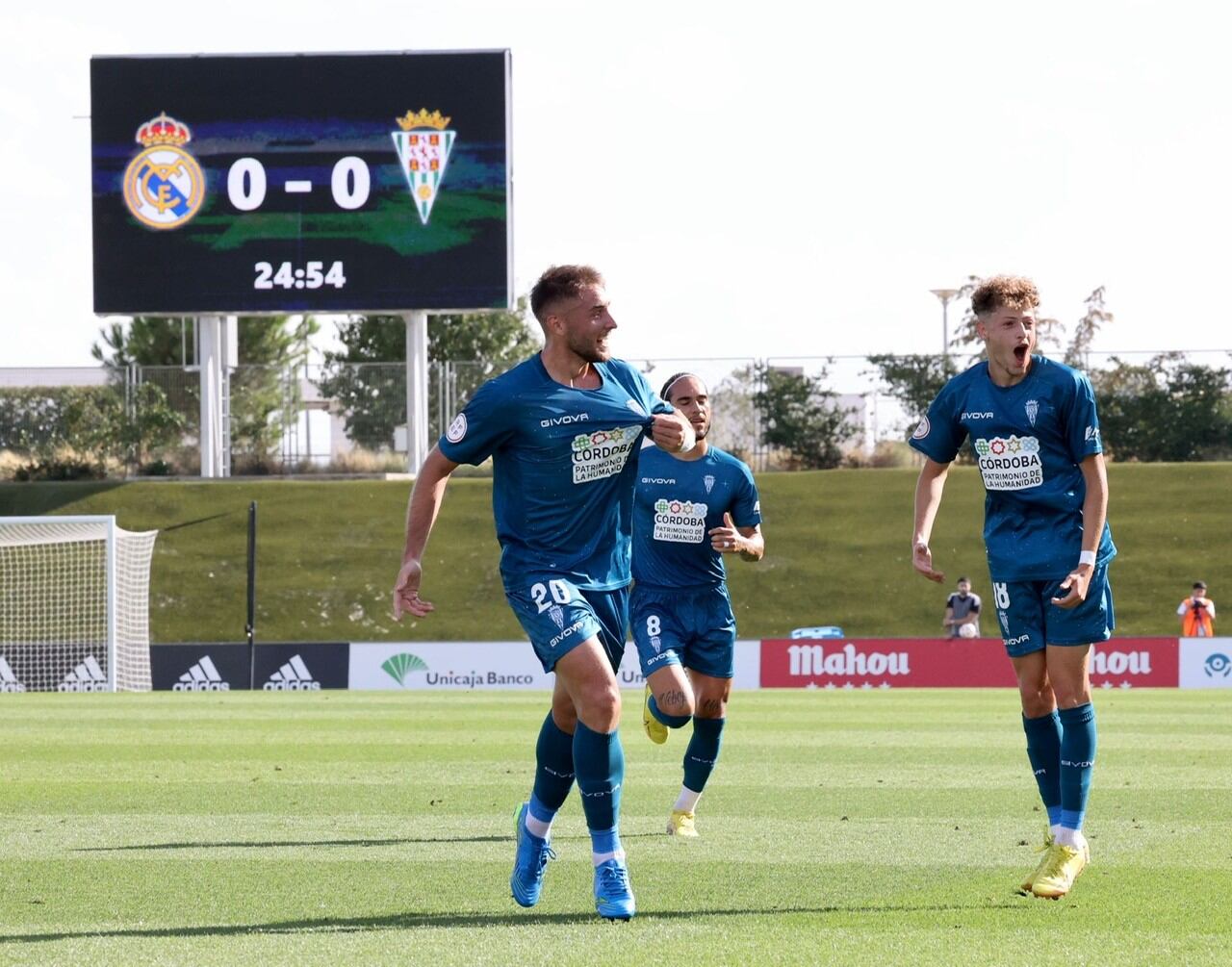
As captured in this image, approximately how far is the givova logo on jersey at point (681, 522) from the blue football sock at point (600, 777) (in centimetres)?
308

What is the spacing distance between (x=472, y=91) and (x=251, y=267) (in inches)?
199

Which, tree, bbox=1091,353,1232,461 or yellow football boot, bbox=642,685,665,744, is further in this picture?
tree, bbox=1091,353,1232,461

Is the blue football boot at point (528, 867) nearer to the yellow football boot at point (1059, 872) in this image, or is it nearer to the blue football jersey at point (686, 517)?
the yellow football boot at point (1059, 872)

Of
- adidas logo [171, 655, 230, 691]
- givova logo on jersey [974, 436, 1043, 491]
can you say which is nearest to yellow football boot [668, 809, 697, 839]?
givova logo on jersey [974, 436, 1043, 491]

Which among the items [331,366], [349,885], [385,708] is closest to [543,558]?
[349,885]

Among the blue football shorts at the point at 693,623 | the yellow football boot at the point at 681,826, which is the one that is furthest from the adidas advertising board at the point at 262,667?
the yellow football boot at the point at 681,826

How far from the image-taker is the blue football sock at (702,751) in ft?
28.7

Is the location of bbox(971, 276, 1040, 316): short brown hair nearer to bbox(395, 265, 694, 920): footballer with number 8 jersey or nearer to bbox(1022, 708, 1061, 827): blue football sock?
bbox(395, 265, 694, 920): footballer with number 8 jersey

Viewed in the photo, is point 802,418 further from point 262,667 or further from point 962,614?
point 262,667

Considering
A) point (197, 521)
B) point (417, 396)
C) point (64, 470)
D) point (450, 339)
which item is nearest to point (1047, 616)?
point (417, 396)

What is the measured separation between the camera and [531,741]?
1439 centimetres

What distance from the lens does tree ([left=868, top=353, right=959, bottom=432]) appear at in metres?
40.0

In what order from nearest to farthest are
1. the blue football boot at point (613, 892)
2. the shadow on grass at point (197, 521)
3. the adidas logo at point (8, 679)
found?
the blue football boot at point (613, 892) → the adidas logo at point (8, 679) → the shadow on grass at point (197, 521)

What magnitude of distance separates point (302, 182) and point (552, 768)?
26.0m
